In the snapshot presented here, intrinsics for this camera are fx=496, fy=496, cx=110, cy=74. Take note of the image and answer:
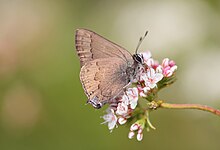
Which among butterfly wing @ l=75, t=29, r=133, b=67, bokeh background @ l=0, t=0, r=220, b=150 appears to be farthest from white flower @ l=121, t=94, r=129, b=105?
bokeh background @ l=0, t=0, r=220, b=150

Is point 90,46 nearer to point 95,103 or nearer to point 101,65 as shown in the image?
point 101,65

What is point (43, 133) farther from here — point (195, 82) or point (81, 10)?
point (81, 10)

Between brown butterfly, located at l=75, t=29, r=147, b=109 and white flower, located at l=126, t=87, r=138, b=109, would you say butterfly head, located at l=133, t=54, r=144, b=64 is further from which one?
white flower, located at l=126, t=87, r=138, b=109

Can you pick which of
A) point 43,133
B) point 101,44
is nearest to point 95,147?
point 43,133

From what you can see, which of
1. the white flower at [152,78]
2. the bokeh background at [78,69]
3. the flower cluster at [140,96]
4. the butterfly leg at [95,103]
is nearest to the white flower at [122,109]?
the flower cluster at [140,96]

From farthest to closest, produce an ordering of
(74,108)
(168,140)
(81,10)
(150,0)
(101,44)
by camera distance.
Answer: (81,10)
(150,0)
(74,108)
(168,140)
(101,44)

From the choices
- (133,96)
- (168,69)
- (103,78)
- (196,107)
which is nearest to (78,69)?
(103,78)
